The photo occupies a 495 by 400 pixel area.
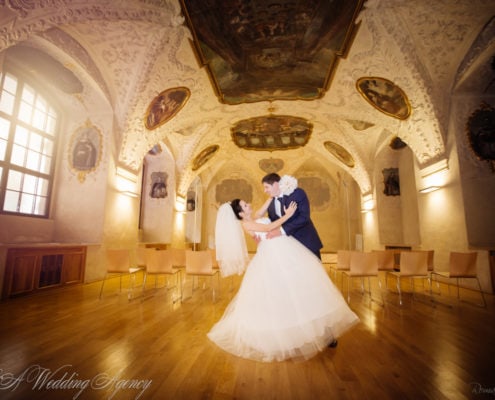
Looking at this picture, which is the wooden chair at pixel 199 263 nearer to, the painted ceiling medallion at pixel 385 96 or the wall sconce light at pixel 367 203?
the painted ceiling medallion at pixel 385 96

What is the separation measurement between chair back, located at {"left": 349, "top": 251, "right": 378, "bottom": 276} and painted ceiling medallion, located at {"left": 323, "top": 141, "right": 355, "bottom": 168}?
926 centimetres

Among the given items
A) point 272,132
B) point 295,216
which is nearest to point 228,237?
point 295,216

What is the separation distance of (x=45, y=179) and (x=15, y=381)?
7.40 metres

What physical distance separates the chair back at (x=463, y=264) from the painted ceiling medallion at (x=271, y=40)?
5.94m

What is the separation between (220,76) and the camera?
8625mm

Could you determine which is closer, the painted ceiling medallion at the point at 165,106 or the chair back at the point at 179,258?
the chair back at the point at 179,258

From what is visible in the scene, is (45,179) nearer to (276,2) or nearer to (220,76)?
(220,76)

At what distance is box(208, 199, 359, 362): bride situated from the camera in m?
2.46

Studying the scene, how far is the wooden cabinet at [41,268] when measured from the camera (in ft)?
17.7

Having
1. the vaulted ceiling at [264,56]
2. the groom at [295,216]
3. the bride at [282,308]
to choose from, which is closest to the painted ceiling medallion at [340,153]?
the vaulted ceiling at [264,56]

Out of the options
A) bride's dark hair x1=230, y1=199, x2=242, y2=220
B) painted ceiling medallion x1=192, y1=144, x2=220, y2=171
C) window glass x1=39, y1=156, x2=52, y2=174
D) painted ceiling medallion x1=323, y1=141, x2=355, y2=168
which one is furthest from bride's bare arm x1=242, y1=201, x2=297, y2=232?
painted ceiling medallion x1=192, y1=144, x2=220, y2=171

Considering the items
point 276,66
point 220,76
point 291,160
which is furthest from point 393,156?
point 220,76

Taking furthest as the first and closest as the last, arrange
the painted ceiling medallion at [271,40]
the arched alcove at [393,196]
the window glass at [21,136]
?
the arched alcove at [393,196], the window glass at [21,136], the painted ceiling medallion at [271,40]

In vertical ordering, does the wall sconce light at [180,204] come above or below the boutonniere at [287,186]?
above
